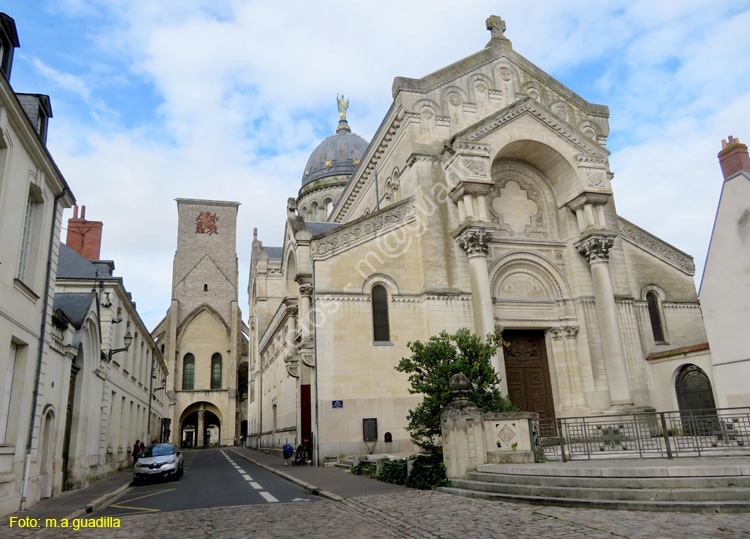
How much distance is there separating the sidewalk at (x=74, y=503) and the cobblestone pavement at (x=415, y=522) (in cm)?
144

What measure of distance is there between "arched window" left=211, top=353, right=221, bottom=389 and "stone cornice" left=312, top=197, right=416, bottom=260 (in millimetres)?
40096

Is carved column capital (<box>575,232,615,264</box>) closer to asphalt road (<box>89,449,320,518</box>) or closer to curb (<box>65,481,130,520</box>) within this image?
asphalt road (<box>89,449,320,518</box>)

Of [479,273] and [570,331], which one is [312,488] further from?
[570,331]

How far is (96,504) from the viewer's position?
504 inches

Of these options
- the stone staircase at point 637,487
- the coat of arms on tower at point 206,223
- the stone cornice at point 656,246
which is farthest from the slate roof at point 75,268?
the coat of arms on tower at point 206,223

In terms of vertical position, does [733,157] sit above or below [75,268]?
above

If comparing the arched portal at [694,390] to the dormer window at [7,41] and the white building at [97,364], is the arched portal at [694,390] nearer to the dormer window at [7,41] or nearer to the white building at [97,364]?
the white building at [97,364]

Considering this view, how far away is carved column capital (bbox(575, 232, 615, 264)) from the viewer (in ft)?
76.8

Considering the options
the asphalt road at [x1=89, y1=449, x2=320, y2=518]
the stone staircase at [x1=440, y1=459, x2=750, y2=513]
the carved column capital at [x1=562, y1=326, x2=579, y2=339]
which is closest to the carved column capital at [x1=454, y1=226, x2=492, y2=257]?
the carved column capital at [x1=562, y1=326, x2=579, y2=339]

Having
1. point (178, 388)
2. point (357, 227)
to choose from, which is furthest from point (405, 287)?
point (178, 388)

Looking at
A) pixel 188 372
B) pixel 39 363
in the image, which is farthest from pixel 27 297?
pixel 188 372

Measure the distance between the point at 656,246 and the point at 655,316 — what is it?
3.28m

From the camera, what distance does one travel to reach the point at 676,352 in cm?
2219

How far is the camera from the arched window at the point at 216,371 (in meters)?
57.5
